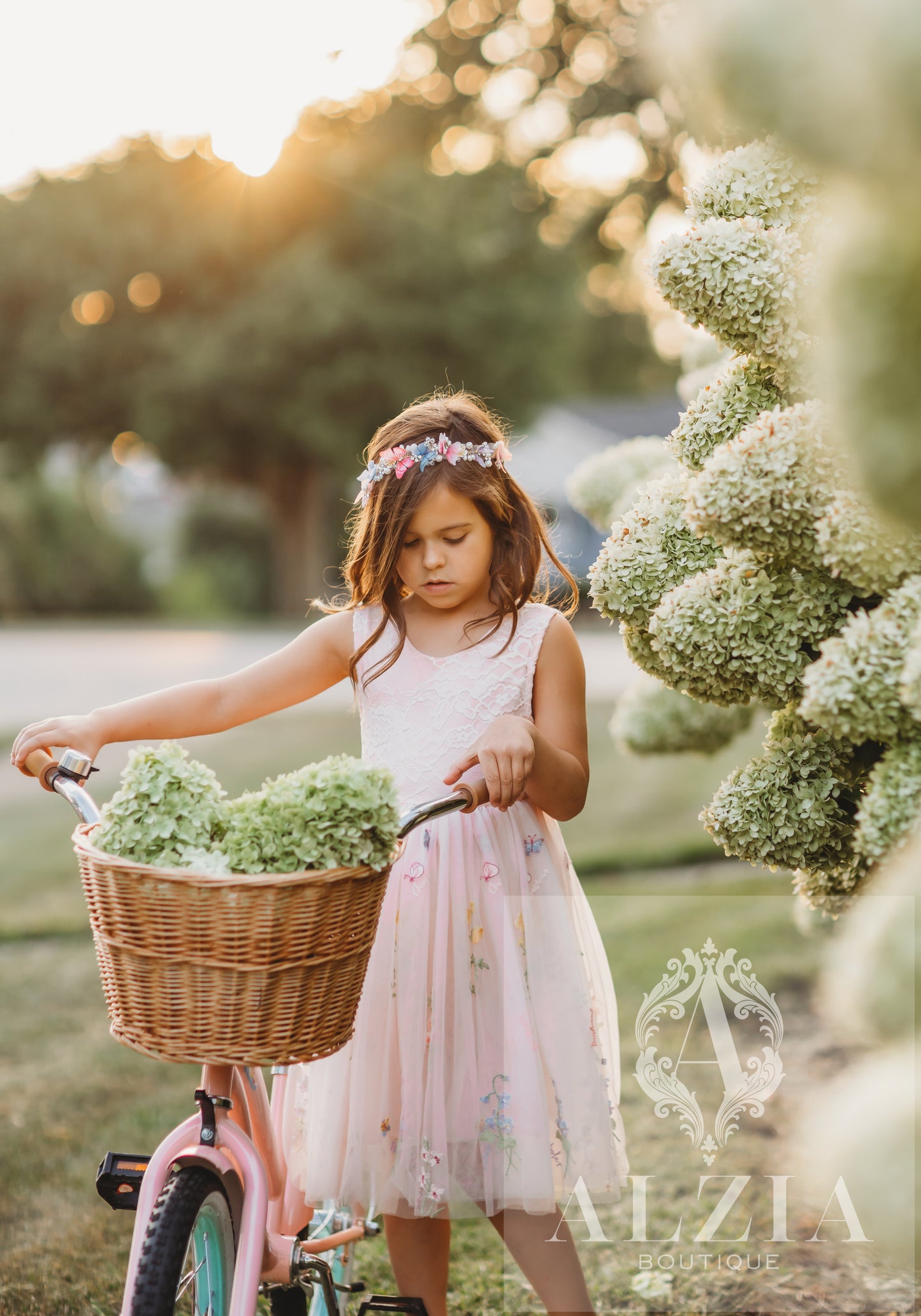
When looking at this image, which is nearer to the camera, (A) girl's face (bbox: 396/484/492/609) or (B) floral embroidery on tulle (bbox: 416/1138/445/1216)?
(B) floral embroidery on tulle (bbox: 416/1138/445/1216)

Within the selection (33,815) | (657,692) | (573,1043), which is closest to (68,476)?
(33,815)

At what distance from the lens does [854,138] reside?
1025 millimetres

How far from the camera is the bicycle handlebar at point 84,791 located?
188 centimetres

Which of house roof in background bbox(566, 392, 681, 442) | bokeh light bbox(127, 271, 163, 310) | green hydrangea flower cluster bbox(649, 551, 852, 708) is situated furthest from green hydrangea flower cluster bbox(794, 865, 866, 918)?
house roof in background bbox(566, 392, 681, 442)

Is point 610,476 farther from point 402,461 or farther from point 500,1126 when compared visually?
point 500,1126

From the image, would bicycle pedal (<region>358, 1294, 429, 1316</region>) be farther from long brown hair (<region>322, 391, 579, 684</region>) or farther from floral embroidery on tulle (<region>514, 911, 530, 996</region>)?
long brown hair (<region>322, 391, 579, 684</region>)

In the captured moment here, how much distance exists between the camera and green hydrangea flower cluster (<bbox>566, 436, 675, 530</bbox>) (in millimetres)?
3705

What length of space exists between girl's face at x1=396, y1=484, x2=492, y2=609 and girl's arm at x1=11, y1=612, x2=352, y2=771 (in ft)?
0.88

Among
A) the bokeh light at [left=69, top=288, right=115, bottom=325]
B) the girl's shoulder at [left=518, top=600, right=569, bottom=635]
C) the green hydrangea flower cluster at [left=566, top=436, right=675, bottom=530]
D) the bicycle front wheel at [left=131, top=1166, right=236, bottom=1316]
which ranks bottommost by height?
the bicycle front wheel at [left=131, top=1166, right=236, bottom=1316]

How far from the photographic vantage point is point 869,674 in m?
1.46

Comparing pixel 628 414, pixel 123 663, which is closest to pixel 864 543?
pixel 123 663

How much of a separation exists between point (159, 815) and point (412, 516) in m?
0.98

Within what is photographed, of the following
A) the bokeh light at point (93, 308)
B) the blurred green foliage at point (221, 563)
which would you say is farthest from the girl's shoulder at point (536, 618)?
the blurred green foliage at point (221, 563)

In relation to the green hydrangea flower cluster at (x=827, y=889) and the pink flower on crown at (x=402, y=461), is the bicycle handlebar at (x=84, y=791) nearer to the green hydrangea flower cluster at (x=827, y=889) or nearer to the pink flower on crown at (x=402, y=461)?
the green hydrangea flower cluster at (x=827, y=889)
